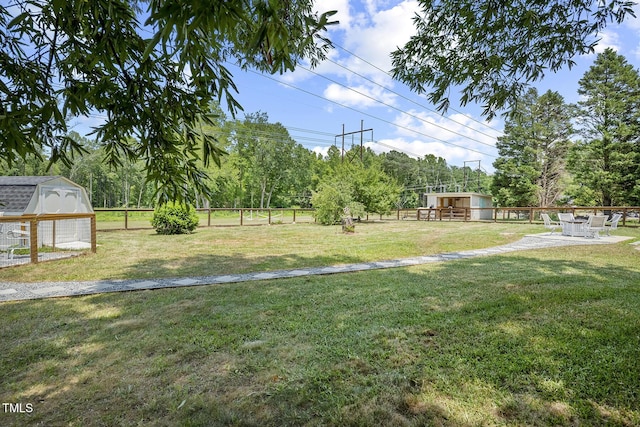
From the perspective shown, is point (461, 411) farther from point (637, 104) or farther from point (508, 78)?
point (637, 104)

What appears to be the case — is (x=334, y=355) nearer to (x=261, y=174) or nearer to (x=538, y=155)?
(x=538, y=155)

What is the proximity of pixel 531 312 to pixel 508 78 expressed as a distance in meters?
2.10

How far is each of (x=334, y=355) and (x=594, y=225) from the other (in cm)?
1115

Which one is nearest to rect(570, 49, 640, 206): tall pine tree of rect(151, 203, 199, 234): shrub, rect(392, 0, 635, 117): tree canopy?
rect(392, 0, 635, 117): tree canopy

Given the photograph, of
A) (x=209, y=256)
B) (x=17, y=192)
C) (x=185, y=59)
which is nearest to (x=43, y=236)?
(x=17, y=192)

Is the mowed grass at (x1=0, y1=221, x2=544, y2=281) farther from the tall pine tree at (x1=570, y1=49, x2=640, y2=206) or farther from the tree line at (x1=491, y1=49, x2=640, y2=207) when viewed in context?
the tall pine tree at (x1=570, y1=49, x2=640, y2=206)

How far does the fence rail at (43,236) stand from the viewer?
576 cm

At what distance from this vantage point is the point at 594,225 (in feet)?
32.4

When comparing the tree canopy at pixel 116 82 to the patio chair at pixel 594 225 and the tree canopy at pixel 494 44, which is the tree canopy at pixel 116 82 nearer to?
the tree canopy at pixel 494 44

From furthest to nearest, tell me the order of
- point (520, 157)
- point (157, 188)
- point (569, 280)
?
point (520, 157) < point (569, 280) < point (157, 188)

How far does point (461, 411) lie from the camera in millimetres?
1681

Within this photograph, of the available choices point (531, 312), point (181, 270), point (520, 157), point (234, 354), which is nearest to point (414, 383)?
point (234, 354)

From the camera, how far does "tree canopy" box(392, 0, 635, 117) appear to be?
2340mm

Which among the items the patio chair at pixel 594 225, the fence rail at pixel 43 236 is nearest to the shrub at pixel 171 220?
the fence rail at pixel 43 236
